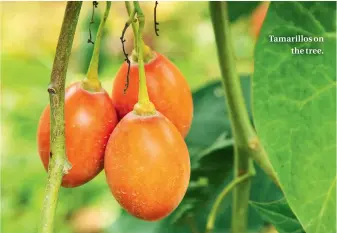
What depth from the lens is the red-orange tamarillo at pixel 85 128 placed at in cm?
75

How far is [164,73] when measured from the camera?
30.9 inches

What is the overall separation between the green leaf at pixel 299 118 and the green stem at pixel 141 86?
0.15 metres

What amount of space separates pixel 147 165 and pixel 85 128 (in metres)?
0.09

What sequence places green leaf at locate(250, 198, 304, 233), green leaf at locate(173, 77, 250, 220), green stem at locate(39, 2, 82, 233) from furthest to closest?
green leaf at locate(173, 77, 250, 220) → green leaf at locate(250, 198, 304, 233) → green stem at locate(39, 2, 82, 233)

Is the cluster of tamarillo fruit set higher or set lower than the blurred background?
higher

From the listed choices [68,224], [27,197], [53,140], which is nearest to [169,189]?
[53,140]

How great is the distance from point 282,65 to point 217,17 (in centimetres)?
19

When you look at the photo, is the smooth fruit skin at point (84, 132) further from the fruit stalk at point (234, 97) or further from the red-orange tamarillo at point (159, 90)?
the fruit stalk at point (234, 97)

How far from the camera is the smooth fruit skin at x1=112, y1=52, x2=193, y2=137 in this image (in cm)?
78

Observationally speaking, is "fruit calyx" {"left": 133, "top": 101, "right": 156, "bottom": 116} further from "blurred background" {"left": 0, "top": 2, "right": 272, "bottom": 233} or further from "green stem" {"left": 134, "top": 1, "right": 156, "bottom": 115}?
"blurred background" {"left": 0, "top": 2, "right": 272, "bottom": 233}

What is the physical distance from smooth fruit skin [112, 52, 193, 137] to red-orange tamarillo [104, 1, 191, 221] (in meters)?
0.05

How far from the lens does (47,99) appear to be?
71.0 inches

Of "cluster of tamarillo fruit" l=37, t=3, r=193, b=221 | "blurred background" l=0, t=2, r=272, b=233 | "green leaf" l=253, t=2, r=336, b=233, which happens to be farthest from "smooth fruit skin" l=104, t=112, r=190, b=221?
"blurred background" l=0, t=2, r=272, b=233

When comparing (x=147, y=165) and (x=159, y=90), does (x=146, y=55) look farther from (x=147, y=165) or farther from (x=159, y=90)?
(x=147, y=165)
